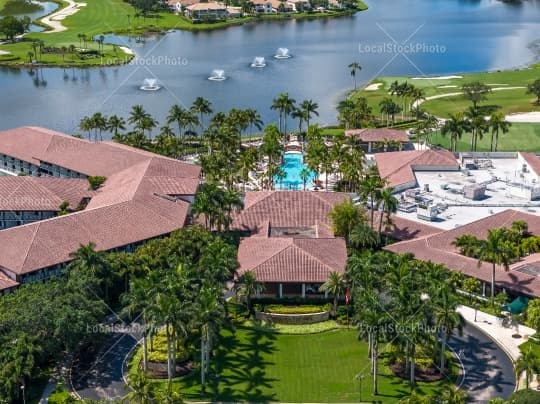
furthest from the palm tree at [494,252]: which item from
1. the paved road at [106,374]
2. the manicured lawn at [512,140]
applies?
the manicured lawn at [512,140]

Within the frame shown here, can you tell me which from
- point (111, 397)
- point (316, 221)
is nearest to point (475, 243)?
point (316, 221)

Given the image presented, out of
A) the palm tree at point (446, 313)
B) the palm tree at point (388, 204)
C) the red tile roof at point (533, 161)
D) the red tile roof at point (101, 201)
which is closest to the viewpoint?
the palm tree at point (446, 313)

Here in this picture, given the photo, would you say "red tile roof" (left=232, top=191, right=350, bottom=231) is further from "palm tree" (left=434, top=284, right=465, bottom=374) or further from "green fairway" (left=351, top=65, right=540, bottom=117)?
"green fairway" (left=351, top=65, right=540, bottom=117)

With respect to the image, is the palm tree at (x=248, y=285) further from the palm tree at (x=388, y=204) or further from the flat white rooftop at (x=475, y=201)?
the flat white rooftop at (x=475, y=201)

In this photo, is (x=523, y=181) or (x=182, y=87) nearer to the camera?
(x=523, y=181)

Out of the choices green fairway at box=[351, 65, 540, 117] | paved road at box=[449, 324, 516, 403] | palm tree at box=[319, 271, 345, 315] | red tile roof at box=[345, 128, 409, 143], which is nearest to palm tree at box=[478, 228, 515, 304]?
paved road at box=[449, 324, 516, 403]

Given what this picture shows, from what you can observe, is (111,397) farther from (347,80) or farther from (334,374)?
(347,80)
